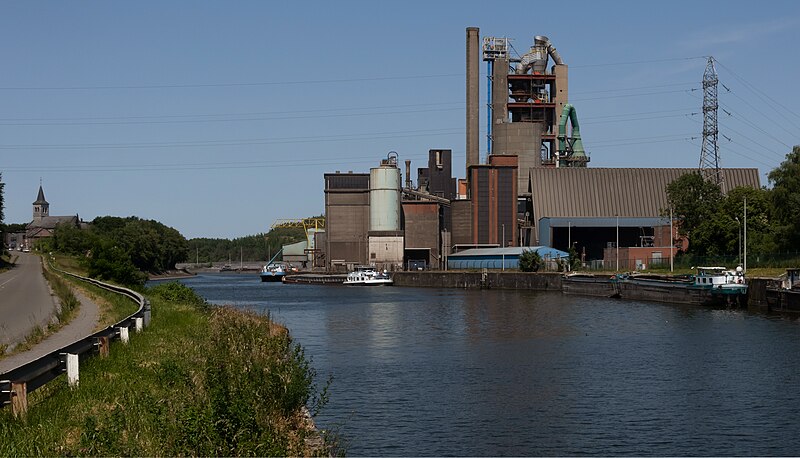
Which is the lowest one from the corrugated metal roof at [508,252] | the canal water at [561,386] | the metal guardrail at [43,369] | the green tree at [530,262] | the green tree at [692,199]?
the canal water at [561,386]

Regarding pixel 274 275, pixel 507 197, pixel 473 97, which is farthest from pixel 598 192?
pixel 274 275

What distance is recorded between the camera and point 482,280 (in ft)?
Result: 447

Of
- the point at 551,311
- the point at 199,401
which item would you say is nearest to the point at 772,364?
the point at 199,401

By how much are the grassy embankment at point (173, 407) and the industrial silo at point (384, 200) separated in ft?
445

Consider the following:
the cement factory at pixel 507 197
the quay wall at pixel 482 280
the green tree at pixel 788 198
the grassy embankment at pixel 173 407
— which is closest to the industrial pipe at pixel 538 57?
the cement factory at pixel 507 197

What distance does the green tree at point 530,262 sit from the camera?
439 ft

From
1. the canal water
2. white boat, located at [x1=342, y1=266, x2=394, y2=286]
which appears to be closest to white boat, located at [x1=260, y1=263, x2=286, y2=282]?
white boat, located at [x1=342, y1=266, x2=394, y2=286]

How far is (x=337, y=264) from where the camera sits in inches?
6688

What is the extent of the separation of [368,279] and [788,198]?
74.4 m

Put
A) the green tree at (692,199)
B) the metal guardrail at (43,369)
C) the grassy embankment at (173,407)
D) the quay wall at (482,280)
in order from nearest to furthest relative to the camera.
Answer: the grassy embankment at (173,407)
the metal guardrail at (43,369)
the green tree at (692,199)
the quay wall at (482,280)

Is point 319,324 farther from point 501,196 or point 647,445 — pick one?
point 501,196

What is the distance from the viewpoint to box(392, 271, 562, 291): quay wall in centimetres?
12356

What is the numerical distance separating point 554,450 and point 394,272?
132 meters

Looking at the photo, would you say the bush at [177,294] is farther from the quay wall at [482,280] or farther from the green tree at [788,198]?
the quay wall at [482,280]
